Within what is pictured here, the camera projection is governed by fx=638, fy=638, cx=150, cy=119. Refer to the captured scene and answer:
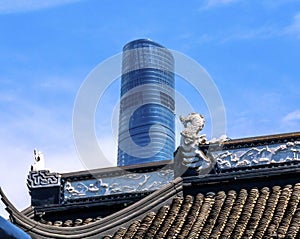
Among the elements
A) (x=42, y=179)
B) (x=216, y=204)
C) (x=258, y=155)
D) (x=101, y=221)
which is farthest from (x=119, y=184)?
(x=258, y=155)

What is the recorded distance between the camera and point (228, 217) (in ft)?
43.1

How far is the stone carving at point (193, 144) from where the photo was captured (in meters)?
14.9

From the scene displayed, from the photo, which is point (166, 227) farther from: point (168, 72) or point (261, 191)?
Answer: point (168, 72)

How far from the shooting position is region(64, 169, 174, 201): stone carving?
15.4m

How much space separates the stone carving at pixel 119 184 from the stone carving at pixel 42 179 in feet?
0.97

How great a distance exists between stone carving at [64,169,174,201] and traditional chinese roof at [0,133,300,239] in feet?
0.57

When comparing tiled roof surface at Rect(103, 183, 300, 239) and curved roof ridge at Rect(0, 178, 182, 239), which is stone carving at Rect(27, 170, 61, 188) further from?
tiled roof surface at Rect(103, 183, 300, 239)

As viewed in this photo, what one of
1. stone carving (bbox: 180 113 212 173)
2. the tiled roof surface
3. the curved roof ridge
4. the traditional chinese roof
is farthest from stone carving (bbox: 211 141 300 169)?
the curved roof ridge

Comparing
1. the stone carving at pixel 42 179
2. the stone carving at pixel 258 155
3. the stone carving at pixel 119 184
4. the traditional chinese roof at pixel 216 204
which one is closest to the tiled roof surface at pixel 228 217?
the traditional chinese roof at pixel 216 204

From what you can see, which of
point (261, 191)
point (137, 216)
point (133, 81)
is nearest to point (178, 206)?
point (137, 216)

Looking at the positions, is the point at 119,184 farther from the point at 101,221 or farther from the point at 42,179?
the point at 42,179

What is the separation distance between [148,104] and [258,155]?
11.1 m

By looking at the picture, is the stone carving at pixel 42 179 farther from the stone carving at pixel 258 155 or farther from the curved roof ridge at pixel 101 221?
the stone carving at pixel 258 155

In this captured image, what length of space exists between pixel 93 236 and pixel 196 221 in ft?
7.49
